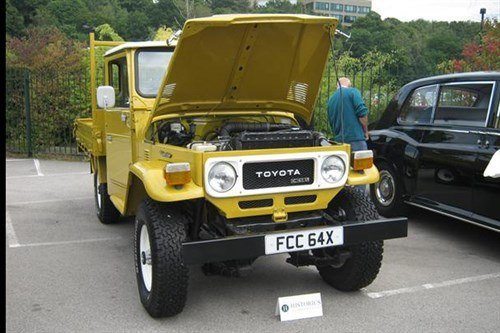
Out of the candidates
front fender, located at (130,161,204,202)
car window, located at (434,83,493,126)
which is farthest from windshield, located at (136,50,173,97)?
car window, located at (434,83,493,126)

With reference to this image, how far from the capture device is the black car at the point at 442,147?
4.97 metres

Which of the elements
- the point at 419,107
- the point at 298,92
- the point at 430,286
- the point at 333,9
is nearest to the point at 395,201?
the point at 419,107

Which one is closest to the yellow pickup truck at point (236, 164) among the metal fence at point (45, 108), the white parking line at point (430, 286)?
the white parking line at point (430, 286)

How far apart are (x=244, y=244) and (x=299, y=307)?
2.42 feet

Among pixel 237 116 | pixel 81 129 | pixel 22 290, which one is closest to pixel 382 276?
pixel 237 116

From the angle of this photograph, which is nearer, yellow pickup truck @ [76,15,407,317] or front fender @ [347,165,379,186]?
yellow pickup truck @ [76,15,407,317]

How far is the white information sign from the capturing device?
3727 millimetres

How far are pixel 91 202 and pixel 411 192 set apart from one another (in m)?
4.70

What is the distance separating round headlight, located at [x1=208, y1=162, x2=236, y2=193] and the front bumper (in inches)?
14.0

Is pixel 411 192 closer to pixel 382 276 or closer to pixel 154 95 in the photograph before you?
pixel 382 276

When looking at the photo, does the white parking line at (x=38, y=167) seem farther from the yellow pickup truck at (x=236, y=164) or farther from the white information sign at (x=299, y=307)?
the white information sign at (x=299, y=307)

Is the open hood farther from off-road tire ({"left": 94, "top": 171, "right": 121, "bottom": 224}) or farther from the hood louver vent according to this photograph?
off-road tire ({"left": 94, "top": 171, "right": 121, "bottom": 224})

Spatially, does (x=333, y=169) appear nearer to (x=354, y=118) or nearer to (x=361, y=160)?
(x=361, y=160)

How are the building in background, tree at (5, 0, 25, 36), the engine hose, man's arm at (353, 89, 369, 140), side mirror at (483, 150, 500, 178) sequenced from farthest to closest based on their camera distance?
tree at (5, 0, 25, 36) < the building in background < man's arm at (353, 89, 369, 140) < side mirror at (483, 150, 500, 178) < the engine hose
